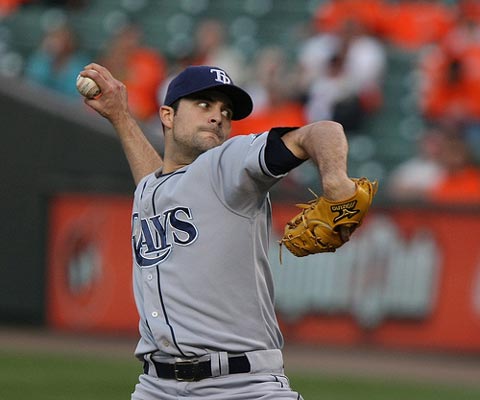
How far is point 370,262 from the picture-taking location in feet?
34.4

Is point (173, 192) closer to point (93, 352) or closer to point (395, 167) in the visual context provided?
point (93, 352)

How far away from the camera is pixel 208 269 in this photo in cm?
410

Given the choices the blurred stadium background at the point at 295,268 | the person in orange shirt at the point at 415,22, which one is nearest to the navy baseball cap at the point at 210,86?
the blurred stadium background at the point at 295,268

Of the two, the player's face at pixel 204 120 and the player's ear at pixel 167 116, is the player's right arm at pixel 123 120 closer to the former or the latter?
the player's ear at pixel 167 116

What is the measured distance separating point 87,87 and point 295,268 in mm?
6005

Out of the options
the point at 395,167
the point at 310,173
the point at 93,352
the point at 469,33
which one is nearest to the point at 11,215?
the point at 93,352

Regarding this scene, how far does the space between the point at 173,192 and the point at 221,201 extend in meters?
0.23

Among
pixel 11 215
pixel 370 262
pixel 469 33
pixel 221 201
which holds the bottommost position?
pixel 221 201

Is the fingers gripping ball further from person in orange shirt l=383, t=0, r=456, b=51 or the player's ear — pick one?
person in orange shirt l=383, t=0, r=456, b=51

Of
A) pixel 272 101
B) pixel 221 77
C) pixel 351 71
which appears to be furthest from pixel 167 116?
pixel 351 71

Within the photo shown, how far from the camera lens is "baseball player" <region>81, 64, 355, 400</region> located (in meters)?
4.07

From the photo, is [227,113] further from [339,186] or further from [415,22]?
[415,22]

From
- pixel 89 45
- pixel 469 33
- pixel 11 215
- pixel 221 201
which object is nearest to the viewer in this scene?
pixel 221 201

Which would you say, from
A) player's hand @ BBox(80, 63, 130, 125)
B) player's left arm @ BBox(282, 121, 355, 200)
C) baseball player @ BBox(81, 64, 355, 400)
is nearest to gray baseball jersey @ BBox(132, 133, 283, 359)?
baseball player @ BBox(81, 64, 355, 400)
